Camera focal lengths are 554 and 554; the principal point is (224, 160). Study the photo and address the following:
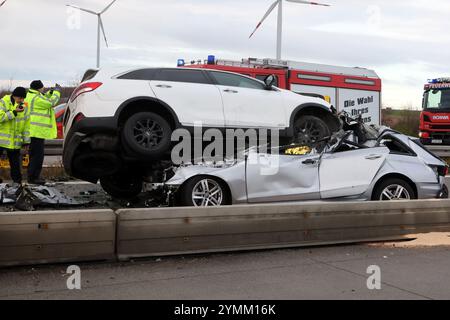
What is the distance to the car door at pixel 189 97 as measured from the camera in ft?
25.5

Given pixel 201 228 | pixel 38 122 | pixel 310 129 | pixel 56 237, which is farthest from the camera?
→ pixel 38 122

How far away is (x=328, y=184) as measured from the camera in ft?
24.0

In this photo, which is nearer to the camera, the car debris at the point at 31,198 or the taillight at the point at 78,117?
the car debris at the point at 31,198

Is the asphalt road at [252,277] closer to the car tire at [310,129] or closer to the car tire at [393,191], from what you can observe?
the car tire at [393,191]

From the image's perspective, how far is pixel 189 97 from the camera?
7.88 metres

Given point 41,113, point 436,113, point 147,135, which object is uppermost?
point 436,113

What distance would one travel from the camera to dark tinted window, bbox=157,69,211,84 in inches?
316

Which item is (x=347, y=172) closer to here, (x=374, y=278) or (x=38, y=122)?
(x=374, y=278)

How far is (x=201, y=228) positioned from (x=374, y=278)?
6.04 feet

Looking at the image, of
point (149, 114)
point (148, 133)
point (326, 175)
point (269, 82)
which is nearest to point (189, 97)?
point (149, 114)

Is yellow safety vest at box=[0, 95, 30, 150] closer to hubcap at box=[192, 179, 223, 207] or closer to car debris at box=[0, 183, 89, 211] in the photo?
car debris at box=[0, 183, 89, 211]

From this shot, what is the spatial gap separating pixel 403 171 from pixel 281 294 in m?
3.49

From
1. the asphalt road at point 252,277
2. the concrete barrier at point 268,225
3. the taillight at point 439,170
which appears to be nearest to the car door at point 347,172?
the concrete barrier at point 268,225

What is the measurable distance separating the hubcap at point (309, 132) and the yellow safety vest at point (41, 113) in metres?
4.24
